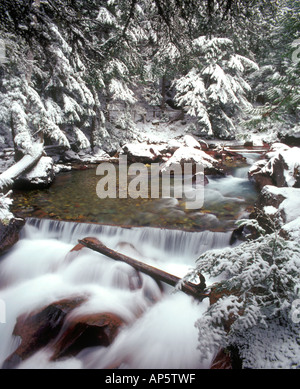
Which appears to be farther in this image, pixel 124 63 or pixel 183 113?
pixel 183 113

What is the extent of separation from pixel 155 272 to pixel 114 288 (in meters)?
1.08

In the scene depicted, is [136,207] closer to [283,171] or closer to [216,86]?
[283,171]

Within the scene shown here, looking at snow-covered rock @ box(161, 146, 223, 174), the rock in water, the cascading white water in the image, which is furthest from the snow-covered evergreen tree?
the rock in water

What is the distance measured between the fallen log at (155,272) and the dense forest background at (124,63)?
2.93 m

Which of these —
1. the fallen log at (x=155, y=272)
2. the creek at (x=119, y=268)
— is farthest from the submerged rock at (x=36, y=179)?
the fallen log at (x=155, y=272)

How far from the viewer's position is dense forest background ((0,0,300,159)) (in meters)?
2.45

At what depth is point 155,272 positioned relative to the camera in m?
4.34

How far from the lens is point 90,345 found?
3.47 meters

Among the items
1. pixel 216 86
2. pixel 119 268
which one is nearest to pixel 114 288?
pixel 119 268

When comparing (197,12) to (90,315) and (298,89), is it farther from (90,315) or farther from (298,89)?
(90,315)

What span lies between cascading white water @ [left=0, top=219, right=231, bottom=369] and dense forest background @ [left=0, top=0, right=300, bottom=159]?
11.4ft

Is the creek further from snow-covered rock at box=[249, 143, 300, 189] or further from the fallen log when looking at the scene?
snow-covered rock at box=[249, 143, 300, 189]

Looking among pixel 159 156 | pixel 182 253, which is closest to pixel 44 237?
pixel 182 253
